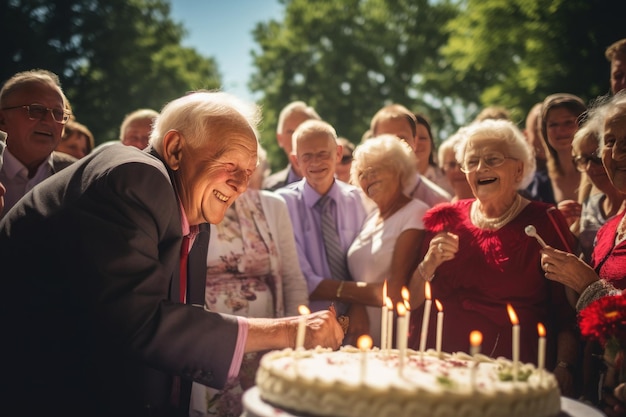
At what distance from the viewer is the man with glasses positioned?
5.18 meters

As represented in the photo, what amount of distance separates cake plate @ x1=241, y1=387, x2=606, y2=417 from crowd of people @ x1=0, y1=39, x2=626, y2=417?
0.31m

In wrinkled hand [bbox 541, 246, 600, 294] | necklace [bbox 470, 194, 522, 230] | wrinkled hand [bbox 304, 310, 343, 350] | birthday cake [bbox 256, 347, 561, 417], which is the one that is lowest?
birthday cake [bbox 256, 347, 561, 417]

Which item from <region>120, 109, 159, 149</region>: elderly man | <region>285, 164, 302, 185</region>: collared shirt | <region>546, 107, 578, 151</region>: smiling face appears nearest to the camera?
<region>546, 107, 578, 151</region>: smiling face

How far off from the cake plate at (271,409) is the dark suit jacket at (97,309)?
40 centimetres

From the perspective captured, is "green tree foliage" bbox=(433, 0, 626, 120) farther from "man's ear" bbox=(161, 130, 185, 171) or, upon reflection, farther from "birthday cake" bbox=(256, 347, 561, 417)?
"birthday cake" bbox=(256, 347, 561, 417)

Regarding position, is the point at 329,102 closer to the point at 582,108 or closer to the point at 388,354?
the point at 582,108

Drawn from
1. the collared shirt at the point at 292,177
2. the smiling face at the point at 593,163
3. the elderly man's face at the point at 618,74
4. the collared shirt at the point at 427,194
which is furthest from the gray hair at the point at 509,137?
the collared shirt at the point at 292,177

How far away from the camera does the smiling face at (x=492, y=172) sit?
4.44 m

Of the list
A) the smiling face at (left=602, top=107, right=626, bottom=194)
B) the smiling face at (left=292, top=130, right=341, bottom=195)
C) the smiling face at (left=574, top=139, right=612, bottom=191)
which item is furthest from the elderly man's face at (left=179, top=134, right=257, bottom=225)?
the smiling face at (left=574, top=139, right=612, bottom=191)

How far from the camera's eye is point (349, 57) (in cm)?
2923

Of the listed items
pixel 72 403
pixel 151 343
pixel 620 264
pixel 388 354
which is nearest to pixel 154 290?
pixel 151 343

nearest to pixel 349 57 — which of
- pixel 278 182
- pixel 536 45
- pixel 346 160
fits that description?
pixel 536 45

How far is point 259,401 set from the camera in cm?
246

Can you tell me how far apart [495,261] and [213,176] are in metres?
2.05
